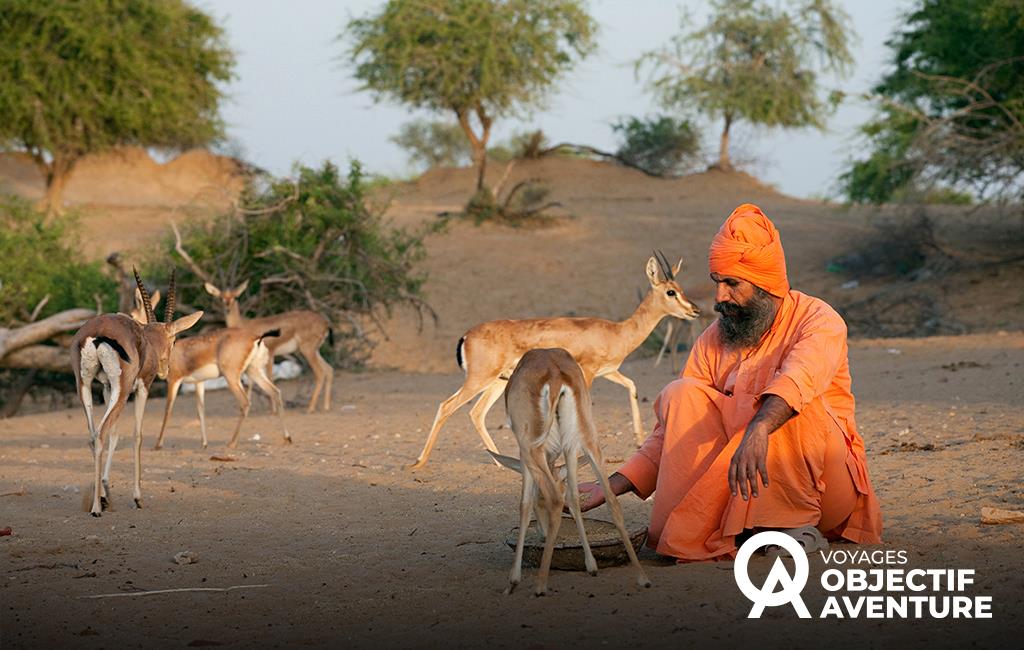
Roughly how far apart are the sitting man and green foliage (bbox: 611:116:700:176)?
1318 inches

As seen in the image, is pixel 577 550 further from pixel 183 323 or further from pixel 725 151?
pixel 725 151

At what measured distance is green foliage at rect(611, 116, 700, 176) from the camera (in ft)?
128

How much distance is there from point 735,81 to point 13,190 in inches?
846

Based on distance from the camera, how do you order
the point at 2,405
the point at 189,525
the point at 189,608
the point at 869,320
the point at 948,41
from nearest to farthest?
the point at 189,608 → the point at 189,525 → the point at 2,405 → the point at 869,320 → the point at 948,41

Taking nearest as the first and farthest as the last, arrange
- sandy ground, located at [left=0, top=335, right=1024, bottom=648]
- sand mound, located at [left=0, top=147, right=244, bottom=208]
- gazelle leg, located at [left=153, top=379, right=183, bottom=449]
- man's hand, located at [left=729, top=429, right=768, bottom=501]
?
sandy ground, located at [left=0, top=335, right=1024, bottom=648]
man's hand, located at [left=729, top=429, right=768, bottom=501]
gazelle leg, located at [left=153, top=379, right=183, bottom=449]
sand mound, located at [left=0, top=147, right=244, bottom=208]

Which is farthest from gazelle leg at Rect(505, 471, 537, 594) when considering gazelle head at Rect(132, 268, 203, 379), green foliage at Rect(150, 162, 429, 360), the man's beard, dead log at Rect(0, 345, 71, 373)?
green foliage at Rect(150, 162, 429, 360)

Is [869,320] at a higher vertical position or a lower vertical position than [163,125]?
lower

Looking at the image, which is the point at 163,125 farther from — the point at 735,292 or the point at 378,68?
the point at 735,292

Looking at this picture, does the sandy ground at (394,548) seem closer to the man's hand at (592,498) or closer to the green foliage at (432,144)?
the man's hand at (592,498)

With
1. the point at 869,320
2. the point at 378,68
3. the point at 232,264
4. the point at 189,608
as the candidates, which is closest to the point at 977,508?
the point at 189,608

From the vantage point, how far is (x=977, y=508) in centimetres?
612

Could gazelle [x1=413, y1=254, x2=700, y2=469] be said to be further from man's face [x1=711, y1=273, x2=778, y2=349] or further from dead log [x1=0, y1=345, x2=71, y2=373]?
dead log [x1=0, y1=345, x2=71, y2=373]

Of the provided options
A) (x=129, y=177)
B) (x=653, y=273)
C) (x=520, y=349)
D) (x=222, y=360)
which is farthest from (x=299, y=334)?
(x=129, y=177)

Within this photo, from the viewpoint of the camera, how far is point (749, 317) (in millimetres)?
5414
